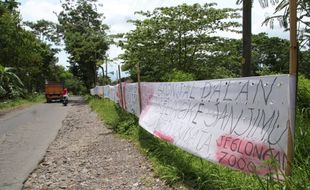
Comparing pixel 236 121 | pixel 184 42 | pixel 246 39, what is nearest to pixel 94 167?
pixel 236 121

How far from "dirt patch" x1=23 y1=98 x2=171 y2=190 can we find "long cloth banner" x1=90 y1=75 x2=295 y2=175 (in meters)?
0.84

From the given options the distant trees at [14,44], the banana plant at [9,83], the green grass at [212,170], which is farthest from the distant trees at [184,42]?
the distant trees at [14,44]

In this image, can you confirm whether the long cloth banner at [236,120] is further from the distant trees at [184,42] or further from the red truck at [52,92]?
the red truck at [52,92]

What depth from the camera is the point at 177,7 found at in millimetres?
17016

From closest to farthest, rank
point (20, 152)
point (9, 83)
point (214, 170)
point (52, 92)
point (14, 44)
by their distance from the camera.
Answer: point (214, 170) < point (20, 152) < point (9, 83) < point (14, 44) < point (52, 92)

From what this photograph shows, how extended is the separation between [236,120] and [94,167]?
3715 millimetres

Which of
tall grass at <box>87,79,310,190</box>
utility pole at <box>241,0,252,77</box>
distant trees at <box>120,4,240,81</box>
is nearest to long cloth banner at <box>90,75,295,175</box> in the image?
tall grass at <box>87,79,310,190</box>

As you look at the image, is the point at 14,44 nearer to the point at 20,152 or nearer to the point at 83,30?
the point at 83,30

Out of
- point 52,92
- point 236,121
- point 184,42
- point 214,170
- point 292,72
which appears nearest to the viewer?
point 292,72

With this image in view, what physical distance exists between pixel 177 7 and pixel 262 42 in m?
29.1

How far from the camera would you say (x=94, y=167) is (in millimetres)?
7980

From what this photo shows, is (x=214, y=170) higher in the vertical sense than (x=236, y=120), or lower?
lower

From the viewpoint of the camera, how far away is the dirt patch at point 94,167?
6.66 meters

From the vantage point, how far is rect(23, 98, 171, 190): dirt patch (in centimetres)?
666
